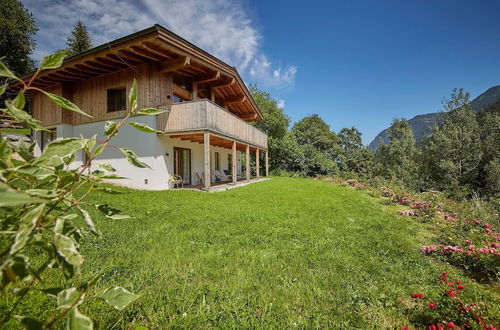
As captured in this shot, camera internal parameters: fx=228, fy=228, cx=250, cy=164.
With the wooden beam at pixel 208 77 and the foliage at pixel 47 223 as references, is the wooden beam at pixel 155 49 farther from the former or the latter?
the foliage at pixel 47 223

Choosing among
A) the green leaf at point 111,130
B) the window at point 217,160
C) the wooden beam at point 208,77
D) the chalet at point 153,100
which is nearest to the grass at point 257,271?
the green leaf at point 111,130

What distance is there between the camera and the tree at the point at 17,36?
22594mm

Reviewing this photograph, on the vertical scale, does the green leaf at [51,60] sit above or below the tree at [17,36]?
below

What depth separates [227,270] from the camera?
9.78 ft

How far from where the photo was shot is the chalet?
1007 centimetres

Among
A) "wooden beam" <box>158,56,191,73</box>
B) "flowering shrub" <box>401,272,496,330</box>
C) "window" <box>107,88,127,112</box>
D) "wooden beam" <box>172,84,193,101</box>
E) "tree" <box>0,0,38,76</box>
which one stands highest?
"tree" <box>0,0,38,76</box>

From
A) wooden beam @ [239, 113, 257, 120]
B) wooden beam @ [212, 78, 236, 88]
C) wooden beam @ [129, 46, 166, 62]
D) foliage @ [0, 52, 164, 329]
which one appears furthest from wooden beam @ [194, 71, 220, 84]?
foliage @ [0, 52, 164, 329]

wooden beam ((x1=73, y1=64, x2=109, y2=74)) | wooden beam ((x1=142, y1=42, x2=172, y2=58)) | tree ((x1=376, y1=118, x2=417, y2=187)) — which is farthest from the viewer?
tree ((x1=376, y1=118, x2=417, y2=187))

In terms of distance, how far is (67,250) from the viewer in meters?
0.61

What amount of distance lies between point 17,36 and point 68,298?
1391 inches

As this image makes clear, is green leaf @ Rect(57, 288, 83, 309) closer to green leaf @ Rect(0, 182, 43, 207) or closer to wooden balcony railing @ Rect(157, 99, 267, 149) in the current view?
green leaf @ Rect(0, 182, 43, 207)

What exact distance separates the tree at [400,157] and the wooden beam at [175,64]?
991 inches

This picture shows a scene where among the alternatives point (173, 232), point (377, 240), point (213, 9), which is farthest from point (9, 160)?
point (213, 9)

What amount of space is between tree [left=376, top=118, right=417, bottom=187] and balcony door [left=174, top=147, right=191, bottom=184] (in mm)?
23157
